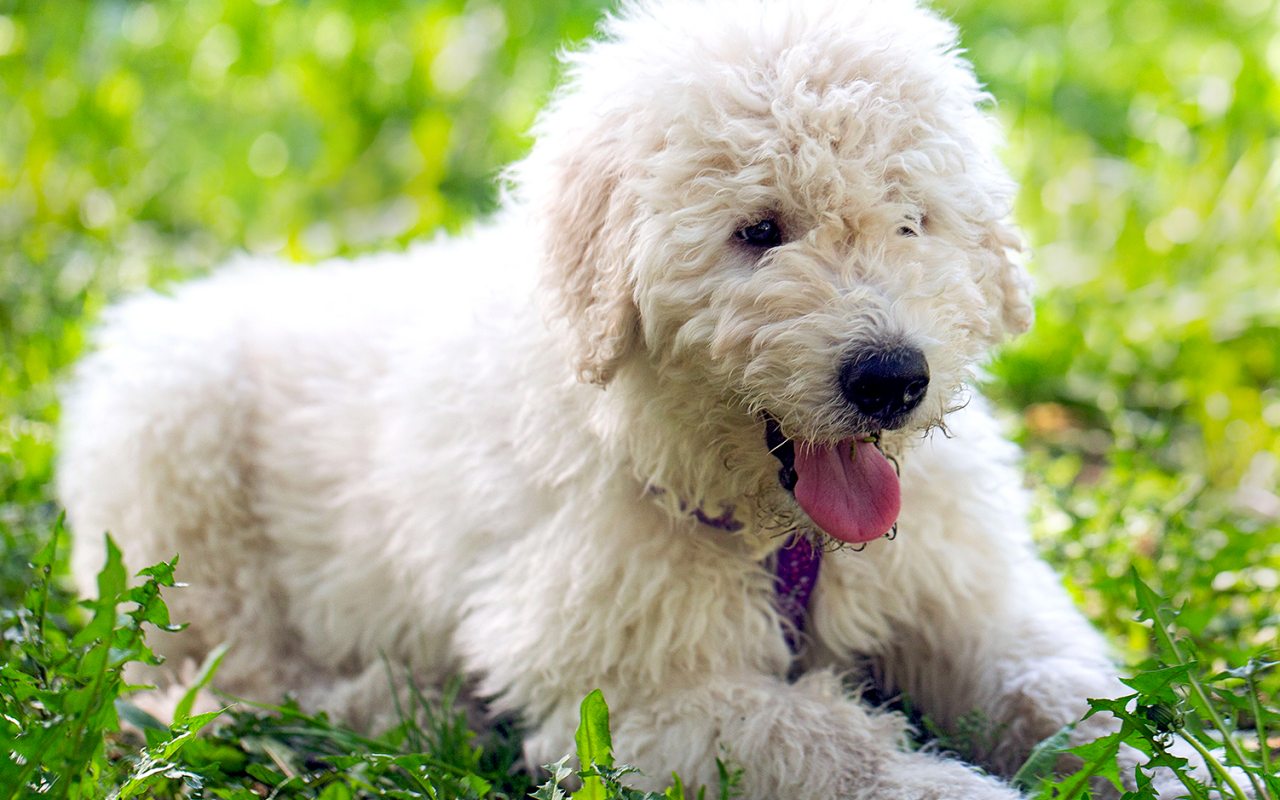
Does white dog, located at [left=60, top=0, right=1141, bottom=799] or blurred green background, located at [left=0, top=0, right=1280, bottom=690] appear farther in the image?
blurred green background, located at [left=0, top=0, right=1280, bottom=690]

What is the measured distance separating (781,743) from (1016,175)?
4.14 m

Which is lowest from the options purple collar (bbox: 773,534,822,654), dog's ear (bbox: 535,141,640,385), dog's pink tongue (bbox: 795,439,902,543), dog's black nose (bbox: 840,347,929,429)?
purple collar (bbox: 773,534,822,654)

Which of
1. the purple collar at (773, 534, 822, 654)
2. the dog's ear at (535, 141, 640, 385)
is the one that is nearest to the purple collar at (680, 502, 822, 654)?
the purple collar at (773, 534, 822, 654)

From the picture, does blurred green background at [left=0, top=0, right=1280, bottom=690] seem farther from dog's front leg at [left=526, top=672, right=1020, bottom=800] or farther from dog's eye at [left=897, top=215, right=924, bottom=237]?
dog's eye at [left=897, top=215, right=924, bottom=237]

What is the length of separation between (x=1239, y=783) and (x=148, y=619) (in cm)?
223

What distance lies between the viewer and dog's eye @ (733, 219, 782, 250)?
109 inches

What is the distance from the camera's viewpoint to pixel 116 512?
152 inches

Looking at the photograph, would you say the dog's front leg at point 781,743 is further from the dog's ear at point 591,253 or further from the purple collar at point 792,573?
the dog's ear at point 591,253

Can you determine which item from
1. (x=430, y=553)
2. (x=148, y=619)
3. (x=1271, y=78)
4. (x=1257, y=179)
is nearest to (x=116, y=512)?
(x=430, y=553)

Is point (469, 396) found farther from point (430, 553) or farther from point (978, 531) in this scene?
point (978, 531)

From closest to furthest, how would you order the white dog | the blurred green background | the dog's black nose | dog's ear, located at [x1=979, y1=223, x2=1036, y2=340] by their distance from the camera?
the dog's black nose, the white dog, dog's ear, located at [x1=979, y1=223, x2=1036, y2=340], the blurred green background

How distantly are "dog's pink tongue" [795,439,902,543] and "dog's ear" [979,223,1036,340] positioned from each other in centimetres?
45

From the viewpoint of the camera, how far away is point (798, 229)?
109 inches

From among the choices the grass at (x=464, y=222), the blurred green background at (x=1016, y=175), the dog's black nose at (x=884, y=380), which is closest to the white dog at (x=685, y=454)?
the dog's black nose at (x=884, y=380)
